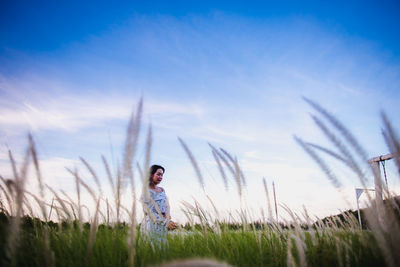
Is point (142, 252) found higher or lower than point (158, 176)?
lower

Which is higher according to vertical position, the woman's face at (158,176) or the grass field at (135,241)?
the woman's face at (158,176)

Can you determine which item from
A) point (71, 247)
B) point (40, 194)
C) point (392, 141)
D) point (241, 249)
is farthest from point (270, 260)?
point (40, 194)

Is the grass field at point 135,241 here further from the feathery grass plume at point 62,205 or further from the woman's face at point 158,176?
the woman's face at point 158,176

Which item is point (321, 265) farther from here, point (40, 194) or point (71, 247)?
point (40, 194)

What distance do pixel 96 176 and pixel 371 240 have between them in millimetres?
1885

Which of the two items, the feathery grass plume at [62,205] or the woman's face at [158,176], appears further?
the woman's face at [158,176]

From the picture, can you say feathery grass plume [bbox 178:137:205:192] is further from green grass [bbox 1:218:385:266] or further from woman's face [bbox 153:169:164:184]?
woman's face [bbox 153:169:164:184]

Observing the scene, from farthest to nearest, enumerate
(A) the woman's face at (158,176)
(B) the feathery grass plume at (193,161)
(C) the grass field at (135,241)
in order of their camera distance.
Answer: (A) the woman's face at (158,176) < (B) the feathery grass plume at (193,161) < (C) the grass field at (135,241)

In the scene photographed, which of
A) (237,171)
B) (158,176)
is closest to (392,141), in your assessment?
(237,171)

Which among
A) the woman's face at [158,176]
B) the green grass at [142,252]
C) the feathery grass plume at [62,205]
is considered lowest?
the green grass at [142,252]

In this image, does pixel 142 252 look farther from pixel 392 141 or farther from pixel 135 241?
pixel 392 141

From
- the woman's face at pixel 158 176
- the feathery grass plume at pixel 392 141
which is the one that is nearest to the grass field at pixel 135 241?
the feathery grass plume at pixel 392 141

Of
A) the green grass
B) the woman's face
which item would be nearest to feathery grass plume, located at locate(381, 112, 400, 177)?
the green grass

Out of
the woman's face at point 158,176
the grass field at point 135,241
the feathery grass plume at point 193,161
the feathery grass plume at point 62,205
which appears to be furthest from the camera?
the woman's face at point 158,176
